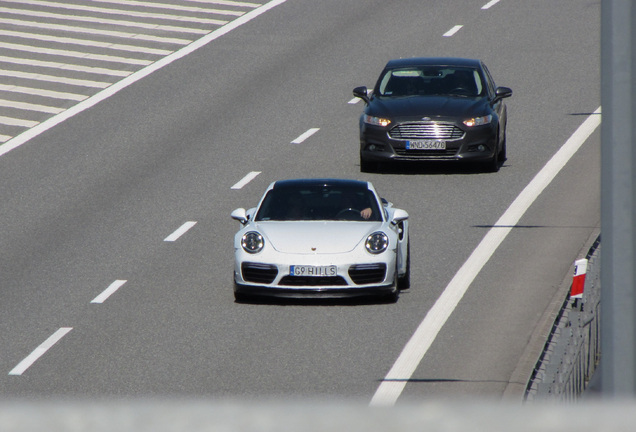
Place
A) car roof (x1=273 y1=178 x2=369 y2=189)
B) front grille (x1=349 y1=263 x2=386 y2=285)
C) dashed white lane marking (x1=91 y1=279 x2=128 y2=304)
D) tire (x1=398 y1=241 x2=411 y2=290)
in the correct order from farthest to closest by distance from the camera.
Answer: car roof (x1=273 y1=178 x2=369 y2=189) < tire (x1=398 y1=241 x2=411 y2=290) < dashed white lane marking (x1=91 y1=279 x2=128 y2=304) < front grille (x1=349 y1=263 x2=386 y2=285)

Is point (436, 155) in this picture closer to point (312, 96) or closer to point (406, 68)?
point (406, 68)

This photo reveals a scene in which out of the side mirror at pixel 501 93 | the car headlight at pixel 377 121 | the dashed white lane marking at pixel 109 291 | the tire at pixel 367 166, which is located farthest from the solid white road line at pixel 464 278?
the dashed white lane marking at pixel 109 291

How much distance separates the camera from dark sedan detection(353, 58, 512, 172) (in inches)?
778

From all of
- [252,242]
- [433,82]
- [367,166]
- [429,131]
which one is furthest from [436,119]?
[252,242]

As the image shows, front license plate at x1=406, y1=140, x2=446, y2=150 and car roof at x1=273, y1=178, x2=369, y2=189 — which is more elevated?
car roof at x1=273, y1=178, x2=369, y2=189

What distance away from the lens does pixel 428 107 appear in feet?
Answer: 65.3

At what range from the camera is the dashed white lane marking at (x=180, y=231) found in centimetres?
1636

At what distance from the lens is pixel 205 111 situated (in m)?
25.3

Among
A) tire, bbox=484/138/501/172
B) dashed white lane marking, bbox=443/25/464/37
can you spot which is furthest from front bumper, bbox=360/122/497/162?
dashed white lane marking, bbox=443/25/464/37

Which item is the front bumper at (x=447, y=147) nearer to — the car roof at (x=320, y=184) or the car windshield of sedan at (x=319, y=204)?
the car roof at (x=320, y=184)

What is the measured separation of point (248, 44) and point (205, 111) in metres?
6.02

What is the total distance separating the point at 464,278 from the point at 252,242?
8.34 ft

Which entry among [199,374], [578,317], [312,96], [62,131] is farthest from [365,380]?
[312,96]

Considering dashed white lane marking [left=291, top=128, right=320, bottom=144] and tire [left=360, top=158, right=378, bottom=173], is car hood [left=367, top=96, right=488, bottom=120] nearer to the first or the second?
tire [left=360, top=158, right=378, bottom=173]
